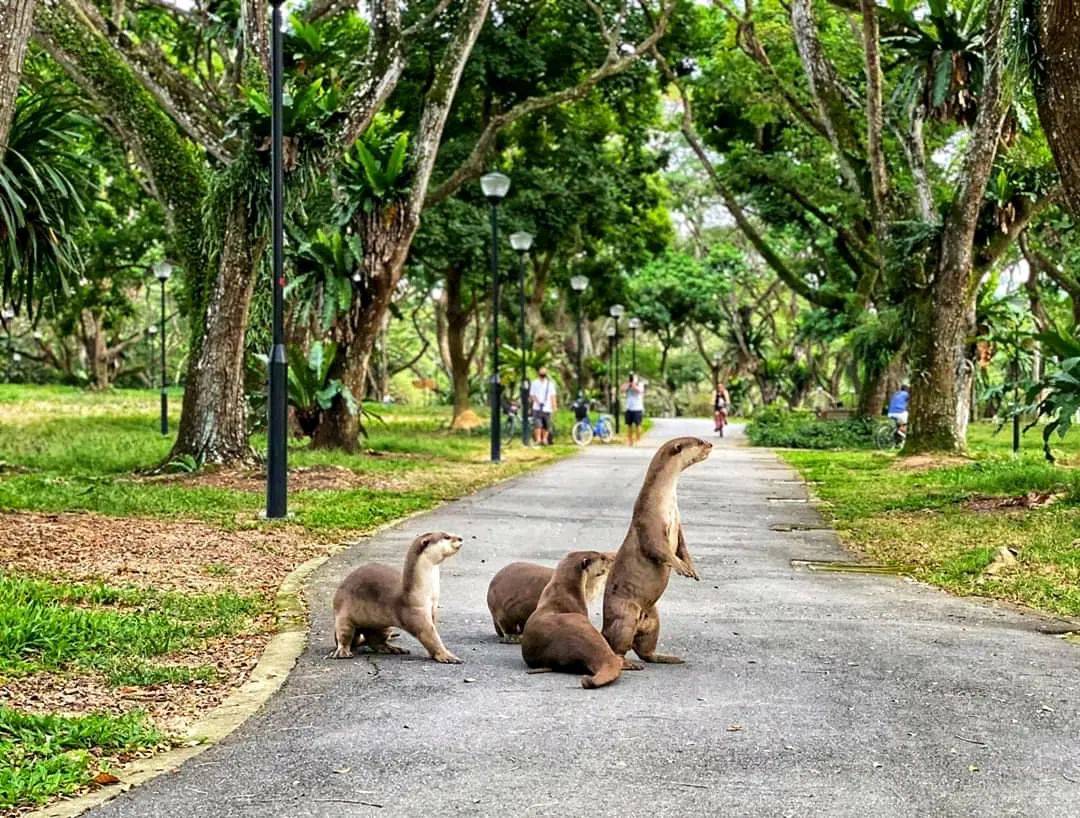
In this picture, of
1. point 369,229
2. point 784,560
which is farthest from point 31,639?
point 369,229

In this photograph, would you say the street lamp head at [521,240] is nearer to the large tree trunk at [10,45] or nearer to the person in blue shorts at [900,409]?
the person in blue shorts at [900,409]

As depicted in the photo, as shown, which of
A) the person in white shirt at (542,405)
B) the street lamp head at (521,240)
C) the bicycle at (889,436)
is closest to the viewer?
the street lamp head at (521,240)

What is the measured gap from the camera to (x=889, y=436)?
2825 centimetres

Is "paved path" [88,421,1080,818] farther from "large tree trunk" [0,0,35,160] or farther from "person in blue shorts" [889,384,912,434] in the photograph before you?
"person in blue shorts" [889,384,912,434]

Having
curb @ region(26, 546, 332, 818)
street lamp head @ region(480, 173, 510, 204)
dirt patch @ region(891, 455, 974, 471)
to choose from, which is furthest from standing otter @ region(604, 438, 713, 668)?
street lamp head @ region(480, 173, 510, 204)

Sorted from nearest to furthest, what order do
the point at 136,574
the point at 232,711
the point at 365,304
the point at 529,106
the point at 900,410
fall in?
the point at 232,711 < the point at 136,574 < the point at 365,304 < the point at 529,106 < the point at 900,410

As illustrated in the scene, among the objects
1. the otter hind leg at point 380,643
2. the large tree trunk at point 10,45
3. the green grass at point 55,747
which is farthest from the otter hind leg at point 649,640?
the large tree trunk at point 10,45

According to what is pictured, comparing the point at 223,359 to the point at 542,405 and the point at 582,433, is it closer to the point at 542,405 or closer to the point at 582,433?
the point at 542,405

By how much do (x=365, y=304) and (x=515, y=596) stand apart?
14241 mm

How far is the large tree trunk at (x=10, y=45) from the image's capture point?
1005 cm

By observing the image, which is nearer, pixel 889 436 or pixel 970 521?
pixel 970 521

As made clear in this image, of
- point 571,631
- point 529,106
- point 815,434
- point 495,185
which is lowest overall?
point 571,631

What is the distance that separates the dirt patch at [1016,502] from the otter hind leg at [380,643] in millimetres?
8314

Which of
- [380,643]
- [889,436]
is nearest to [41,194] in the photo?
[380,643]
